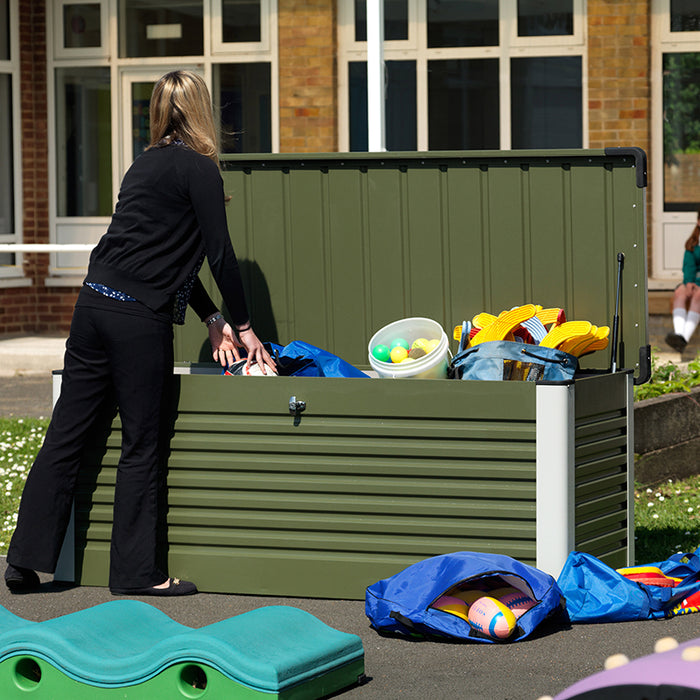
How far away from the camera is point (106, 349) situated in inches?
180

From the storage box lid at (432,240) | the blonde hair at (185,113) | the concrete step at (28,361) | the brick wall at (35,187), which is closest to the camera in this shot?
the blonde hair at (185,113)

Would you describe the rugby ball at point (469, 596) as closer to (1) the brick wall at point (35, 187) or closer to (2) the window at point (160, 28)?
(1) the brick wall at point (35, 187)

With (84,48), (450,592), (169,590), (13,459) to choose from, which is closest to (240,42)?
(84,48)

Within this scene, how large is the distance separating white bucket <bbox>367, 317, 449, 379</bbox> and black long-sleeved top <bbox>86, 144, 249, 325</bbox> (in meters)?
0.68

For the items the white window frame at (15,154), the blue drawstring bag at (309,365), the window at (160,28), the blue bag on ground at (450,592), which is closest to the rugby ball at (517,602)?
the blue bag on ground at (450,592)

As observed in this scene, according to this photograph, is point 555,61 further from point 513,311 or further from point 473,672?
point 473,672

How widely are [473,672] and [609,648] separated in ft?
1.61

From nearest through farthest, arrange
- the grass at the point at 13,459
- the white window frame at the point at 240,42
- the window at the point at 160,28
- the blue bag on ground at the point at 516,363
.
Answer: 1. the blue bag on ground at the point at 516,363
2. the grass at the point at 13,459
3. the white window frame at the point at 240,42
4. the window at the point at 160,28

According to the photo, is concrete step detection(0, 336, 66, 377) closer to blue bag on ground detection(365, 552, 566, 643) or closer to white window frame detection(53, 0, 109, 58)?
white window frame detection(53, 0, 109, 58)

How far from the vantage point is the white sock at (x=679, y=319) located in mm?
11672

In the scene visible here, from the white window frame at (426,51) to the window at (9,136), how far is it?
3777mm

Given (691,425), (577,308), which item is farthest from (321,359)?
(691,425)

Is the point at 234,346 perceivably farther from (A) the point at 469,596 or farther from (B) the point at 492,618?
(B) the point at 492,618

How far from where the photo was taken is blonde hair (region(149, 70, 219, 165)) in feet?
15.2
